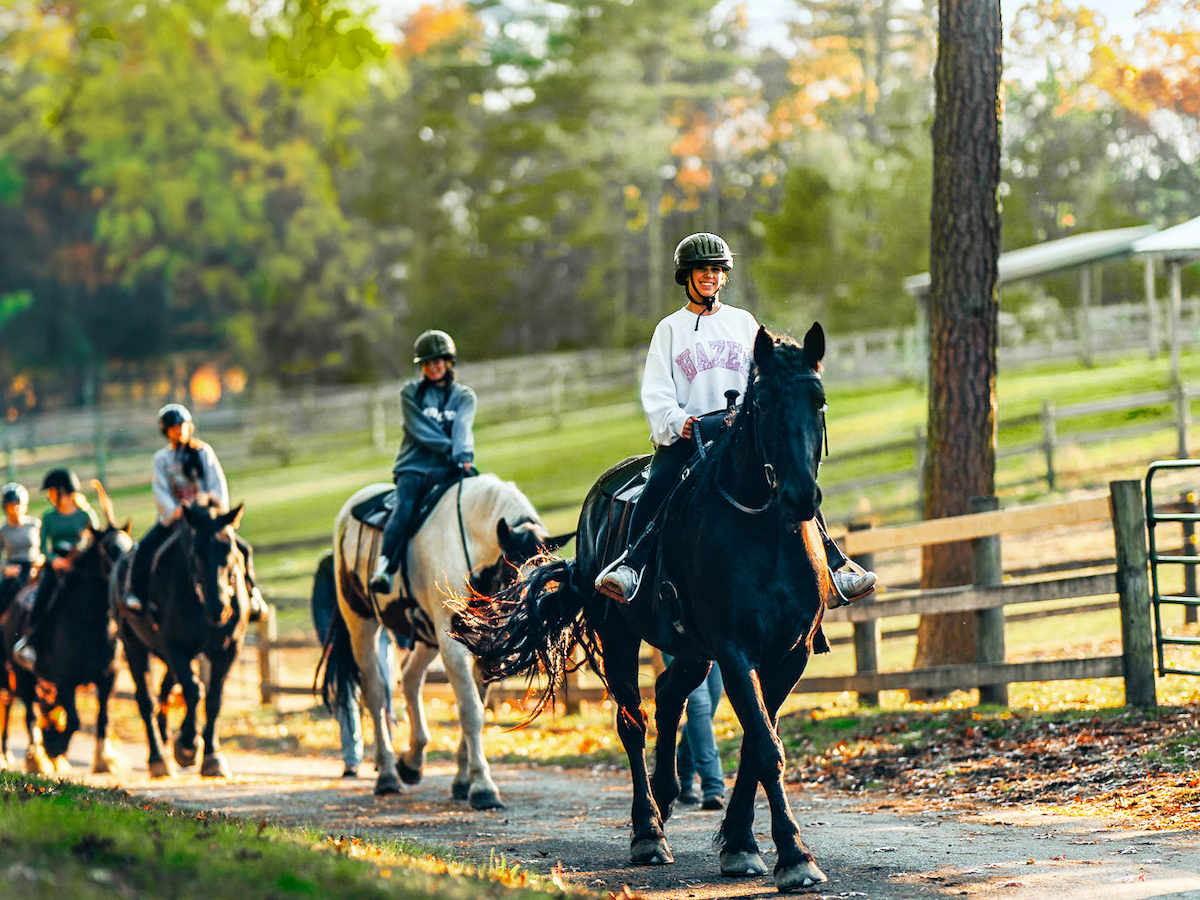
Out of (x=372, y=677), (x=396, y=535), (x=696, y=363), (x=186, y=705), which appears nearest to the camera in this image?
(x=696, y=363)

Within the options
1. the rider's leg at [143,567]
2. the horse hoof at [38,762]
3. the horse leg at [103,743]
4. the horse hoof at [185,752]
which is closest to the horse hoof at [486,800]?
the horse hoof at [185,752]

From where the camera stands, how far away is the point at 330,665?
40.1 feet

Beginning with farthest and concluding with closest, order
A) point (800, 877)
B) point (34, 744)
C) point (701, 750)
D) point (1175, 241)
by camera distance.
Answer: point (34, 744) < point (1175, 241) < point (701, 750) < point (800, 877)

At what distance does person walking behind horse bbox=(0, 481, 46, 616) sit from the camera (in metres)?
15.6

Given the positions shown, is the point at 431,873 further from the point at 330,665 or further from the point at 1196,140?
the point at 1196,140

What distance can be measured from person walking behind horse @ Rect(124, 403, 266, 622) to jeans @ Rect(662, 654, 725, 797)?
4914 millimetres

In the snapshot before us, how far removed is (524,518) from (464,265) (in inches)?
1487

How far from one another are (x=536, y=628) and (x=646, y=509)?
3.64ft

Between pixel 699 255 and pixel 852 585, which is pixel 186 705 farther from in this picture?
pixel 852 585

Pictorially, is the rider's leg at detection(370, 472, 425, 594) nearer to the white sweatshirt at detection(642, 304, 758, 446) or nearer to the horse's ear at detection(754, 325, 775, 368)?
the white sweatshirt at detection(642, 304, 758, 446)

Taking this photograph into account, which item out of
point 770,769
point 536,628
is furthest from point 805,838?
point 536,628

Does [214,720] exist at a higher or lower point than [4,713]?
higher

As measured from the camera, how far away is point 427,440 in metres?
10.9

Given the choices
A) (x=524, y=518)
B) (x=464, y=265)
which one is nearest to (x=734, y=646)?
(x=524, y=518)
